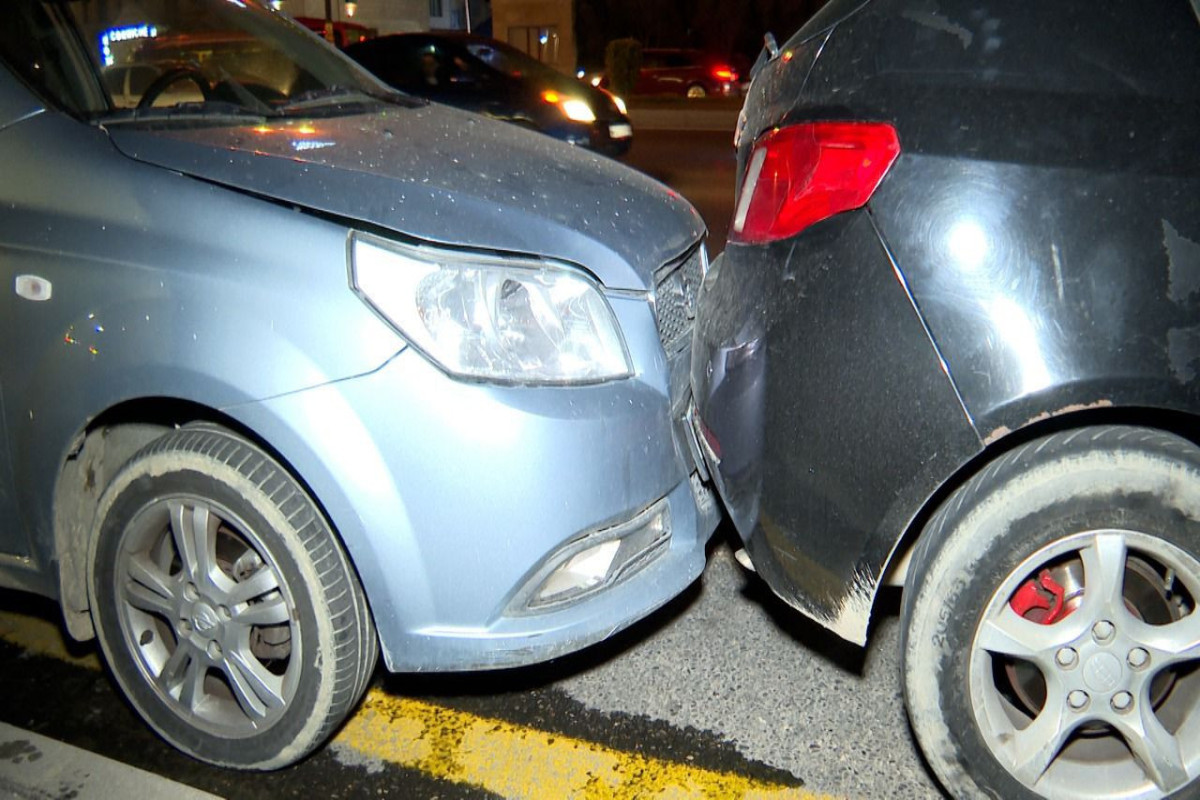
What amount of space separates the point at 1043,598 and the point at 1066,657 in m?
0.17

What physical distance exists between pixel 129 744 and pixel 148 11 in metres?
2.15

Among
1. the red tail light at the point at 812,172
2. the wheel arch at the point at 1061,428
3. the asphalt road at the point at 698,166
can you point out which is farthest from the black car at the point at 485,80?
the wheel arch at the point at 1061,428

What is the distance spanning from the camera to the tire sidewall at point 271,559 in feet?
7.43

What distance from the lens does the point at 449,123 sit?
10.7 feet

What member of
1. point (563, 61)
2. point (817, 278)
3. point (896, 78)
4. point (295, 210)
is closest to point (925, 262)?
point (817, 278)

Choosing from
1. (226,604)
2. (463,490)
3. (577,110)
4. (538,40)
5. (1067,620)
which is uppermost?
(463,490)

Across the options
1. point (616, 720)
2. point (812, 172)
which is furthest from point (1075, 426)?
point (616, 720)

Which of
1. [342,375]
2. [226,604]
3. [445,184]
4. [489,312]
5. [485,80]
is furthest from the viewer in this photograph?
[485,80]

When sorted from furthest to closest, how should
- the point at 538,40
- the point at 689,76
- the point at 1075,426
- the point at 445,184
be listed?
the point at 538,40 → the point at 689,76 → the point at 445,184 → the point at 1075,426

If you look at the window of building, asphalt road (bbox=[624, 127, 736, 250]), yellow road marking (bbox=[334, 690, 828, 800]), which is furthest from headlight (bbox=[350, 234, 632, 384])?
the window of building

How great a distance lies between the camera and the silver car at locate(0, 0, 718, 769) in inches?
85.4

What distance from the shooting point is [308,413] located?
216 cm

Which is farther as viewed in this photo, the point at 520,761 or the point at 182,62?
the point at 182,62

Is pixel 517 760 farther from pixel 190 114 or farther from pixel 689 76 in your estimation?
pixel 689 76
